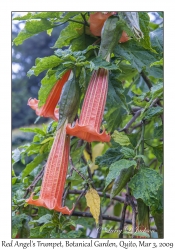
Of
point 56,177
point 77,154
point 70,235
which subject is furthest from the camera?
point 77,154

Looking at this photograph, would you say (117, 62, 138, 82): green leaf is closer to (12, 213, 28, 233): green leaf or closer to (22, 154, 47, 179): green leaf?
(22, 154, 47, 179): green leaf

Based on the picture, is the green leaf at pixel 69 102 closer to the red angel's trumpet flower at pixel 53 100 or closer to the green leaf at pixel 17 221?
the red angel's trumpet flower at pixel 53 100

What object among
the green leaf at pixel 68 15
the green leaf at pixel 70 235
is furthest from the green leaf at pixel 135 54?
the green leaf at pixel 70 235

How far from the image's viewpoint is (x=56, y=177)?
558 mm

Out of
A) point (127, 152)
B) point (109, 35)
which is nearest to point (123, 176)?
point (127, 152)

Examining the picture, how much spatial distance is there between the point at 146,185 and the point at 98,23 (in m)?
0.32

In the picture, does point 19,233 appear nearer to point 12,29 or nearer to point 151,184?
point 151,184

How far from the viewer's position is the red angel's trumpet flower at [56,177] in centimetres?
55

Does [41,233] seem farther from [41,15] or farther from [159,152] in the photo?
[41,15]

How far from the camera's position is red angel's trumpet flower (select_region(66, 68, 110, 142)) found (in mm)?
557

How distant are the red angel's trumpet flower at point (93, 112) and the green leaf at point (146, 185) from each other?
11 cm

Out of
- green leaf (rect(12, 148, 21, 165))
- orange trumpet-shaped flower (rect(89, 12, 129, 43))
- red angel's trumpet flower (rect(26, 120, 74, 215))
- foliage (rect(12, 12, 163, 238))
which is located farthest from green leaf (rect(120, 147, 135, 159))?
green leaf (rect(12, 148, 21, 165))

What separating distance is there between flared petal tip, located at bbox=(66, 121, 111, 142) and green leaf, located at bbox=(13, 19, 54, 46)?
231 millimetres
